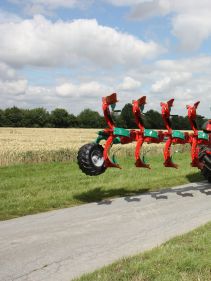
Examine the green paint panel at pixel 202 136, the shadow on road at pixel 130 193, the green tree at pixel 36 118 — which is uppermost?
the green tree at pixel 36 118

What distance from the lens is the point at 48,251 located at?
606cm

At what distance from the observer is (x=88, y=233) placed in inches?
279

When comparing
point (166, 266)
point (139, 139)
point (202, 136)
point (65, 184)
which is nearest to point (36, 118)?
point (65, 184)

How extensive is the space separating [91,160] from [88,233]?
7.14 ft

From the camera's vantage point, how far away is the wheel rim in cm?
906

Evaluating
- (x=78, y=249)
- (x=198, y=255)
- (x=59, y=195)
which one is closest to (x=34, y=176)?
(x=59, y=195)

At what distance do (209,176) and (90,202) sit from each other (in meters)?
4.48

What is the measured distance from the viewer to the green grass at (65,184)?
9531mm

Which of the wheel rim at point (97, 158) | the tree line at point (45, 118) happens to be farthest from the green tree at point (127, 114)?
the tree line at point (45, 118)

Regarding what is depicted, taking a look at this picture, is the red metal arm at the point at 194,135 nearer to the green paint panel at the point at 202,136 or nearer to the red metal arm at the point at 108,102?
the green paint panel at the point at 202,136

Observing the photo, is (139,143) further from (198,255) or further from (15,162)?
(15,162)

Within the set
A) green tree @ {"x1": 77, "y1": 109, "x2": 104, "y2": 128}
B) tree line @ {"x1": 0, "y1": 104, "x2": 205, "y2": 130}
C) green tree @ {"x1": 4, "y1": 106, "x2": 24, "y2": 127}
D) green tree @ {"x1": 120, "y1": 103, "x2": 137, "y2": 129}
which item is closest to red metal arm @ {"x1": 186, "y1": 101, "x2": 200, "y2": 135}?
green tree @ {"x1": 120, "y1": 103, "x2": 137, "y2": 129}

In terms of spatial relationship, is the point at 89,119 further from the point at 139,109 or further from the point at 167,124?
the point at 139,109

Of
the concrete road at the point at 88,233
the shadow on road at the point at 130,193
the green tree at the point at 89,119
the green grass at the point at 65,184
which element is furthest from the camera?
the green tree at the point at 89,119
